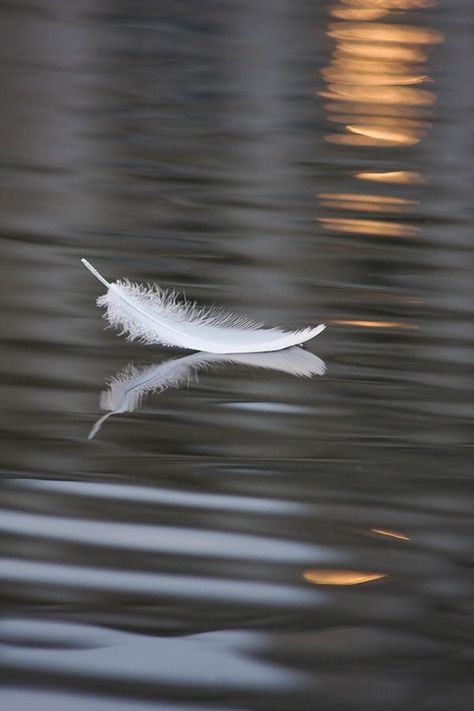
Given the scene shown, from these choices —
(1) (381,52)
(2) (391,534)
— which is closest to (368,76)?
(1) (381,52)

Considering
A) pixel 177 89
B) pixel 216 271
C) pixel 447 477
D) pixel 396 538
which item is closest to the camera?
pixel 396 538

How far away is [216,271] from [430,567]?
928 mm

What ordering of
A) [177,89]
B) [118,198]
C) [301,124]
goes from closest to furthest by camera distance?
1. [118,198]
2. [301,124]
3. [177,89]

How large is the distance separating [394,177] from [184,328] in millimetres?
1059

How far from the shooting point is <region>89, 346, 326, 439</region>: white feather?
1.48 meters

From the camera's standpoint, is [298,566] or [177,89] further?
[177,89]

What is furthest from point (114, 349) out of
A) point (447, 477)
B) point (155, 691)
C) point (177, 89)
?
point (177, 89)

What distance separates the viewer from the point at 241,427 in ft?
4.66

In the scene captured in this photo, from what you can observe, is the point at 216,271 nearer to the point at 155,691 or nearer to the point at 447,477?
the point at 447,477

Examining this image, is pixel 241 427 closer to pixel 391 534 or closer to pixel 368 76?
pixel 391 534

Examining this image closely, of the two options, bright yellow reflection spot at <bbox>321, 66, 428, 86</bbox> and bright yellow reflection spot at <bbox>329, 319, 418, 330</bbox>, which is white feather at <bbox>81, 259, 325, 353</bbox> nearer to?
bright yellow reflection spot at <bbox>329, 319, 418, 330</bbox>

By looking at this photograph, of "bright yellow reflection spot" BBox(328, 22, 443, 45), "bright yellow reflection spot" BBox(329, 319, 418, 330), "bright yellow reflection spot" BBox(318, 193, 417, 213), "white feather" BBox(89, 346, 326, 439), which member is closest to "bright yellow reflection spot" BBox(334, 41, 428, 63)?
"bright yellow reflection spot" BBox(328, 22, 443, 45)

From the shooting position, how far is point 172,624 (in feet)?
A: 3.29

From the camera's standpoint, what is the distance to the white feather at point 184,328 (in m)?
1.69
